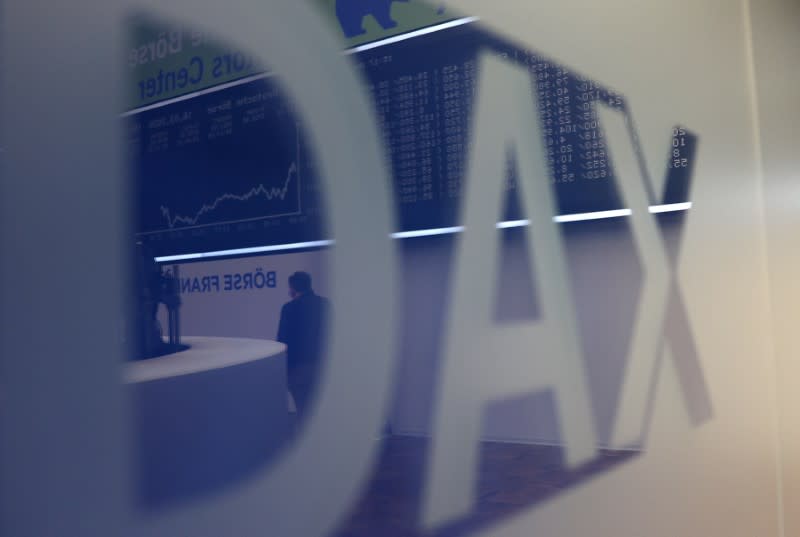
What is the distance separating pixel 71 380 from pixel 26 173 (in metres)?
0.20

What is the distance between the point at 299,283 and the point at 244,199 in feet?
0.44

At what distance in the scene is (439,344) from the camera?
119cm

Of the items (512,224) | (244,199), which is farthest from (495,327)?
(244,199)

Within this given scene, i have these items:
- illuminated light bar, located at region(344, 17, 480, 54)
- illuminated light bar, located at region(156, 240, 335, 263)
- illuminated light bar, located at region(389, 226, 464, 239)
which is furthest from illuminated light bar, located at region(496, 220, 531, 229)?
illuminated light bar, located at region(156, 240, 335, 263)

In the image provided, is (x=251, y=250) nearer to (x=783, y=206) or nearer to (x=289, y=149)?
(x=289, y=149)

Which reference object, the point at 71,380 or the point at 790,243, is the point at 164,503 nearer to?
the point at 71,380

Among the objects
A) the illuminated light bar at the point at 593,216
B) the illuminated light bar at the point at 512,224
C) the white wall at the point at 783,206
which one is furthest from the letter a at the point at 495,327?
the white wall at the point at 783,206

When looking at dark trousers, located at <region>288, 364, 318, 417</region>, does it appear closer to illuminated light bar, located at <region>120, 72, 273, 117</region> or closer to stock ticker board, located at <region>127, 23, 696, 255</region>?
stock ticker board, located at <region>127, 23, 696, 255</region>

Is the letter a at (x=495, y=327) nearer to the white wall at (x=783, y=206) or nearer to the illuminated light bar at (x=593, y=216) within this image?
the illuminated light bar at (x=593, y=216)

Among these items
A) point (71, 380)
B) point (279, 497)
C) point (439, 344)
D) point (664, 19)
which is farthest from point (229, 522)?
point (664, 19)

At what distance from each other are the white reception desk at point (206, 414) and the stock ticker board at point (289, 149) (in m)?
0.13

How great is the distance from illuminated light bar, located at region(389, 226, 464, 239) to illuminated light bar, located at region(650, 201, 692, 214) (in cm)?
103

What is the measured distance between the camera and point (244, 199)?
2.95ft

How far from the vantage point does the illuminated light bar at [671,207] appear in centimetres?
209
